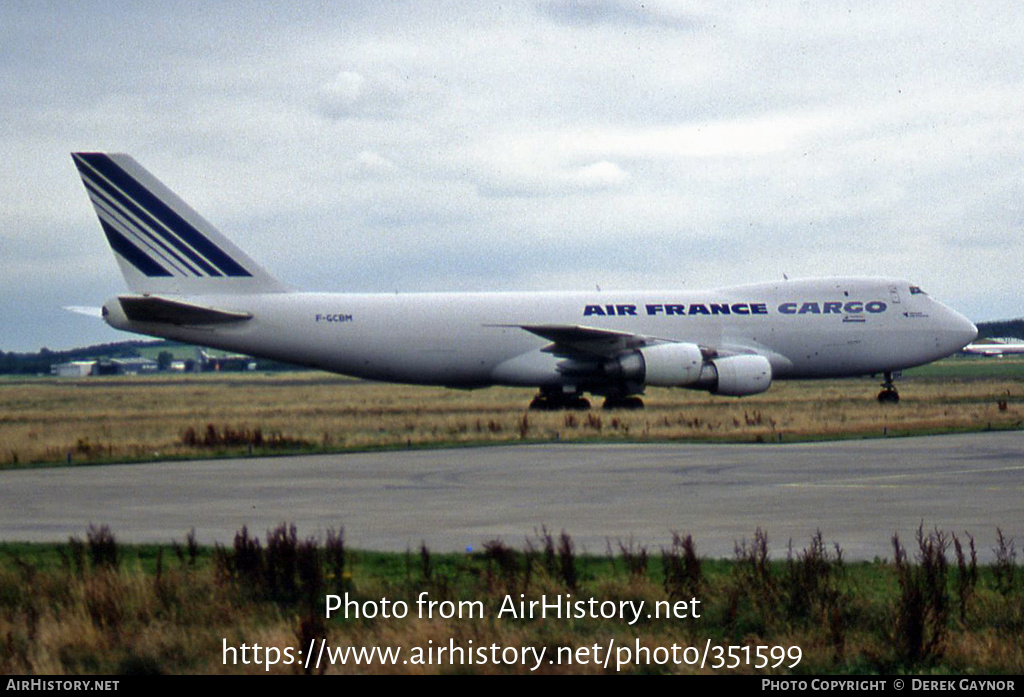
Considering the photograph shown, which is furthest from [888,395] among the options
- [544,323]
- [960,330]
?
[544,323]

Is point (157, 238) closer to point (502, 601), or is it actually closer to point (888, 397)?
point (888, 397)

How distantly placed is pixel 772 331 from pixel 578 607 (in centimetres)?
3719

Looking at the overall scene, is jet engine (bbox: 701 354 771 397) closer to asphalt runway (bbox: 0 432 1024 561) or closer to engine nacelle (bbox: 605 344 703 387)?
engine nacelle (bbox: 605 344 703 387)

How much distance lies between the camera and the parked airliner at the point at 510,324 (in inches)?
1752

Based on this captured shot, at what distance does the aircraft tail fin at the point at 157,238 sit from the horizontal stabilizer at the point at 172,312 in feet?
3.61

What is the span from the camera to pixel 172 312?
43.8 metres

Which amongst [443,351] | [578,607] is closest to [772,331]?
[443,351]

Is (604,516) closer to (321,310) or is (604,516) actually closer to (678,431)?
(678,431)

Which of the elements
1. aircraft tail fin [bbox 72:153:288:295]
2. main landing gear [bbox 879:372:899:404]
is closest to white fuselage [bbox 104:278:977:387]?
aircraft tail fin [bbox 72:153:288:295]

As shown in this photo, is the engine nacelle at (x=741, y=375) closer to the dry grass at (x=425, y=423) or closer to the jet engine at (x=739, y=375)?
the jet engine at (x=739, y=375)

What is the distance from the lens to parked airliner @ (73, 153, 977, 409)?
44.5 meters

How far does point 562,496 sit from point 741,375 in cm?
2463

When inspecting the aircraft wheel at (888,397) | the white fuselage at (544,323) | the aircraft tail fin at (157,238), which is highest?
the aircraft tail fin at (157,238)

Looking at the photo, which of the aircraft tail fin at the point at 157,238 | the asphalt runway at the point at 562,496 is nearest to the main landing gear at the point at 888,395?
the asphalt runway at the point at 562,496
